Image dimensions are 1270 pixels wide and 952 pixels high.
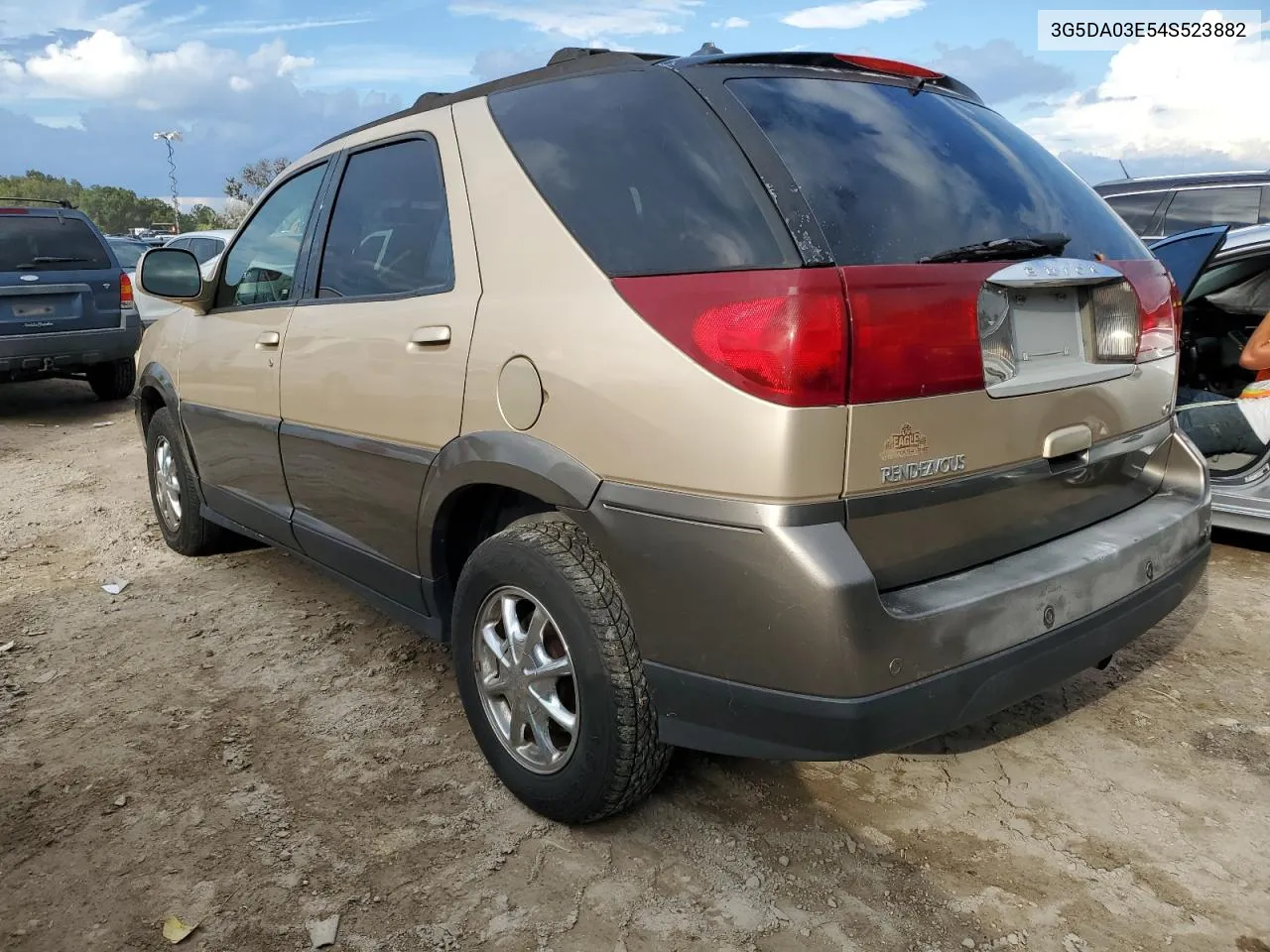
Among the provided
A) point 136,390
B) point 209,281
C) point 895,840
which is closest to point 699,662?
point 895,840

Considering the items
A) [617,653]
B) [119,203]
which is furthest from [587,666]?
[119,203]

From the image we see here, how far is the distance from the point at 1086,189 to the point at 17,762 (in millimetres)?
3522

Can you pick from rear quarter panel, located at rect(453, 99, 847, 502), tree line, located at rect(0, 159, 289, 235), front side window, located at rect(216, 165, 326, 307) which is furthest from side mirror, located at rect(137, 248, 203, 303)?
tree line, located at rect(0, 159, 289, 235)

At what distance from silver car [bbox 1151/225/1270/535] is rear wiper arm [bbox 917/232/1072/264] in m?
2.59

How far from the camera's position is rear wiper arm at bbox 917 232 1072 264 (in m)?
2.09

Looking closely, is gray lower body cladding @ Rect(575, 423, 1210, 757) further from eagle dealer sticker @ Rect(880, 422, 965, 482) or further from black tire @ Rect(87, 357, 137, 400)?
black tire @ Rect(87, 357, 137, 400)

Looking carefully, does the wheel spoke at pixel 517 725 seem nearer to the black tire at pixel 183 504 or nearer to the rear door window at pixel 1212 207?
the black tire at pixel 183 504

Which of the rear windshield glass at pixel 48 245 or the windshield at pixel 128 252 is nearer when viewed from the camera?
the rear windshield glass at pixel 48 245

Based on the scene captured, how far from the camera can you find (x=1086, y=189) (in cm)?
273

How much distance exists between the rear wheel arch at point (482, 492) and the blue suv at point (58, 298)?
25.2 feet

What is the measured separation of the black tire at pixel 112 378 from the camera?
1002cm

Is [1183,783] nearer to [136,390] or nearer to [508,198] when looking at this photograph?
[508,198]

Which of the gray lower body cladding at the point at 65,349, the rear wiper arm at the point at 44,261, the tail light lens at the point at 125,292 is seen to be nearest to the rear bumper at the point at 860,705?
the gray lower body cladding at the point at 65,349

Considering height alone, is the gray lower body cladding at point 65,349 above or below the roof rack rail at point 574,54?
below
